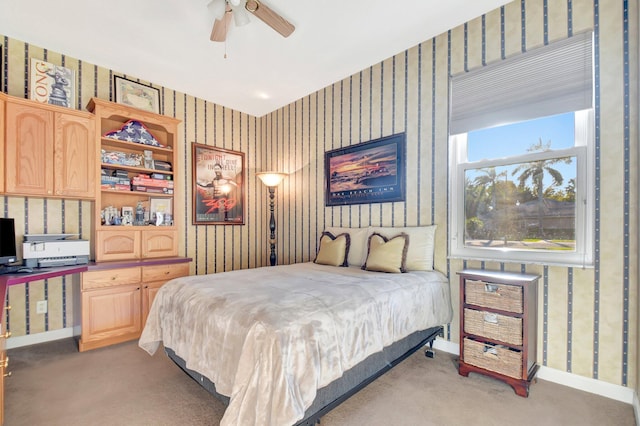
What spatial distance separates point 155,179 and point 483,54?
138 inches

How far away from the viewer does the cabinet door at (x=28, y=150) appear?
2.52 meters

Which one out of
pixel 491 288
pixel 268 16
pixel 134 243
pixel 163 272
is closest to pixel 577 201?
pixel 491 288

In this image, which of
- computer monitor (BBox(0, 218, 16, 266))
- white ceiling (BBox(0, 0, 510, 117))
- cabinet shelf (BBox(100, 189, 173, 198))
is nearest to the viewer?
white ceiling (BBox(0, 0, 510, 117))

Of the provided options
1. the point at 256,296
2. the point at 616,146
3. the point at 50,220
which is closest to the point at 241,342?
the point at 256,296

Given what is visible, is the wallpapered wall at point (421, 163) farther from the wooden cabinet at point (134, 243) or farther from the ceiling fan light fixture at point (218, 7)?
the ceiling fan light fixture at point (218, 7)

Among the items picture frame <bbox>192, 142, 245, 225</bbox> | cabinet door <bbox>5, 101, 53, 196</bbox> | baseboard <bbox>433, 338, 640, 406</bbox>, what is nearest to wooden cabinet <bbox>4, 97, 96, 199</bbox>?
cabinet door <bbox>5, 101, 53, 196</bbox>

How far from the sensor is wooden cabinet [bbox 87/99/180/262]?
301 centimetres

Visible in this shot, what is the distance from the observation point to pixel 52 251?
2.62 meters

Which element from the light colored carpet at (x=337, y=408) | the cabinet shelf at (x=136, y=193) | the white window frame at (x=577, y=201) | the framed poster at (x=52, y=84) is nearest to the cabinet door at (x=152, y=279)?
the light colored carpet at (x=337, y=408)

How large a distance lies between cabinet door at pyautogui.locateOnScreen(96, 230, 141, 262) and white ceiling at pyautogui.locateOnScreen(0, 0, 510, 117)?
71.1 inches

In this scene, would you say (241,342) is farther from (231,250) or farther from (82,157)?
(231,250)

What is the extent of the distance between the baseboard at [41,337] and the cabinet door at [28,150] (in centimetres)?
139

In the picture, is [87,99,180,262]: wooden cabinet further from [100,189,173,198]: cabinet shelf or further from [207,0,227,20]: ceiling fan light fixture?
Result: [207,0,227,20]: ceiling fan light fixture

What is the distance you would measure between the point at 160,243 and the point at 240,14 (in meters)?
2.51
